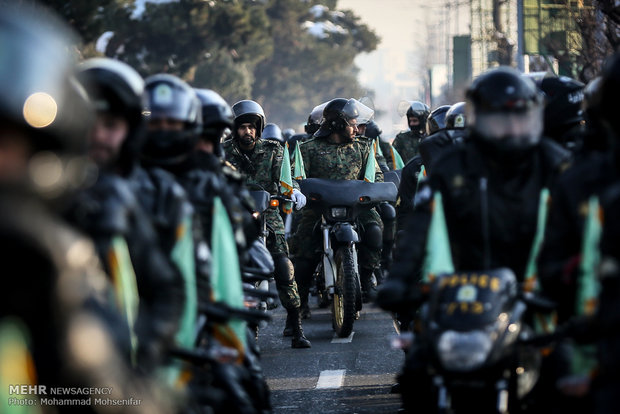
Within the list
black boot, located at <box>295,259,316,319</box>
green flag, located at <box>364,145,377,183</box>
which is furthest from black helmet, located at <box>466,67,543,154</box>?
green flag, located at <box>364,145,377,183</box>

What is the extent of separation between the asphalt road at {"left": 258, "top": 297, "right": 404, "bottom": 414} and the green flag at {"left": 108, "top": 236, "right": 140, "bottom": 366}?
372 cm

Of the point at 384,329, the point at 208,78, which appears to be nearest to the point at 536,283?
the point at 384,329

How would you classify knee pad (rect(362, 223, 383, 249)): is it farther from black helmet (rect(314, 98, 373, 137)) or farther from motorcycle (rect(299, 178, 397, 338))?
black helmet (rect(314, 98, 373, 137))

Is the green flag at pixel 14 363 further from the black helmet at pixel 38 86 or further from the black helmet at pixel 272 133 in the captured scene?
the black helmet at pixel 272 133

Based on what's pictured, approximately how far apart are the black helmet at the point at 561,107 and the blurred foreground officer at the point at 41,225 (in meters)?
5.36

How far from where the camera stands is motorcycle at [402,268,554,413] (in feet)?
14.4

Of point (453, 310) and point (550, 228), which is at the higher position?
point (550, 228)

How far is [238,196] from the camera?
→ 267 inches

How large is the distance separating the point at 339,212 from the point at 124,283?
7.49m

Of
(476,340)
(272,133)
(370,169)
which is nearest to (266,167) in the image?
(370,169)

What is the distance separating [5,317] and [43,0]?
27187mm

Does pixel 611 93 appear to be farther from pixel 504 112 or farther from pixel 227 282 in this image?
pixel 227 282

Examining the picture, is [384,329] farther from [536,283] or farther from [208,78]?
[208,78]

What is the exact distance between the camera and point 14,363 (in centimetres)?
268
